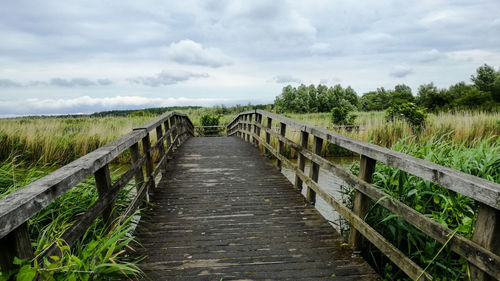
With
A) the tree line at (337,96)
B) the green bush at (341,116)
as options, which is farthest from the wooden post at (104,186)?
the tree line at (337,96)

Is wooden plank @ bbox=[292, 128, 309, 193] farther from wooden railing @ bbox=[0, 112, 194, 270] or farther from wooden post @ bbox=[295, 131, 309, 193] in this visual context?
wooden railing @ bbox=[0, 112, 194, 270]

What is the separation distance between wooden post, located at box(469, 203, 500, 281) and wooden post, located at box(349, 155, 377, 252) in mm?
1023

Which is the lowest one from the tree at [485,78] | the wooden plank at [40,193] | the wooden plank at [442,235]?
the wooden plank at [442,235]

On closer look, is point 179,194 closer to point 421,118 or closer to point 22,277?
point 22,277

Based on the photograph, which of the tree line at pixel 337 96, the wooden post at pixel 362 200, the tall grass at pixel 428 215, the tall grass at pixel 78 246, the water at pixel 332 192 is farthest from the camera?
the tree line at pixel 337 96

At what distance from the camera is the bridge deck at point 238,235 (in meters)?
2.45

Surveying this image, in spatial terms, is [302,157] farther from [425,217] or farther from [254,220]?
[425,217]

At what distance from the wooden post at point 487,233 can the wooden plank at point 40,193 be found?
2293 mm

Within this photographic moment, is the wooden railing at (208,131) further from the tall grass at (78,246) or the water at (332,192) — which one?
the tall grass at (78,246)

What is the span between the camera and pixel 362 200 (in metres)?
2.66

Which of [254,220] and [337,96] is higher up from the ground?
[337,96]

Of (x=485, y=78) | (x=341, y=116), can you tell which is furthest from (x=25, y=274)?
(x=485, y=78)

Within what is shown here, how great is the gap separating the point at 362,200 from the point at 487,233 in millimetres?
1147

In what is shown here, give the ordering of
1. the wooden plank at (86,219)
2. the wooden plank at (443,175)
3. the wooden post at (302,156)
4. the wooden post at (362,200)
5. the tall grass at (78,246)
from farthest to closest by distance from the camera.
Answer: the wooden post at (302,156) < the wooden post at (362,200) < the wooden plank at (86,219) < the tall grass at (78,246) < the wooden plank at (443,175)
